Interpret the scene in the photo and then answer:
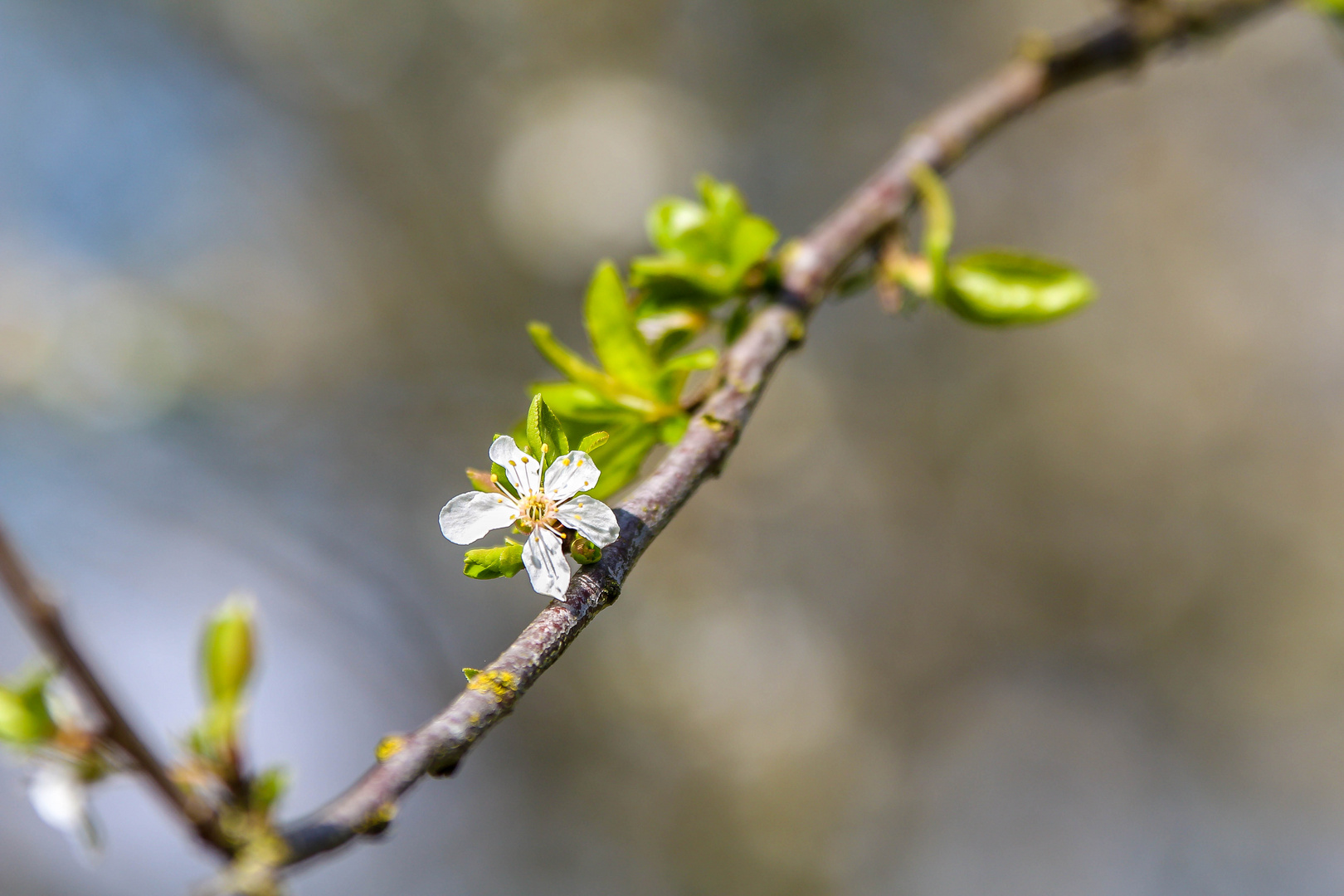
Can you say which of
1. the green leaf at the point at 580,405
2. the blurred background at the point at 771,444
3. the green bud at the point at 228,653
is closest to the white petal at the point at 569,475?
the green leaf at the point at 580,405

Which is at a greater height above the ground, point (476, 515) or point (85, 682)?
point (476, 515)

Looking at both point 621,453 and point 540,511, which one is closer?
point 540,511

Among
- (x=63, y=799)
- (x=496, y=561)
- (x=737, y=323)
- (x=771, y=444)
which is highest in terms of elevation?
(x=771, y=444)

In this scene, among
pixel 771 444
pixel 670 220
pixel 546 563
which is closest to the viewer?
pixel 546 563

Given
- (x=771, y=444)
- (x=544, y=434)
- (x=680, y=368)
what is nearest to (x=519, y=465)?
(x=544, y=434)

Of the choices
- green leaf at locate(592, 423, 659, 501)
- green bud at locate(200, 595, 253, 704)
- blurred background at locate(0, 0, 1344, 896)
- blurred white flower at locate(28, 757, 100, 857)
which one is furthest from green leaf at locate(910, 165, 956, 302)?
blurred background at locate(0, 0, 1344, 896)

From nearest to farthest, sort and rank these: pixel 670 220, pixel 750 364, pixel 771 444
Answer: pixel 750 364
pixel 670 220
pixel 771 444

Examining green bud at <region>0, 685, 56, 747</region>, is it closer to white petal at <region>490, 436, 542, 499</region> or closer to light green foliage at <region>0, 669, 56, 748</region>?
light green foliage at <region>0, 669, 56, 748</region>

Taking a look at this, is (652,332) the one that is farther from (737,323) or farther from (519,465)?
(519,465)
